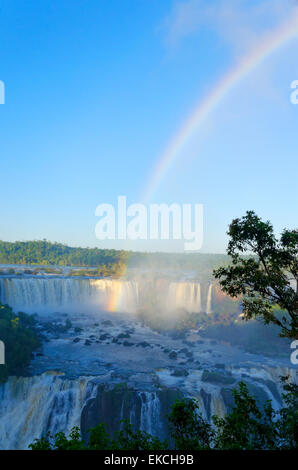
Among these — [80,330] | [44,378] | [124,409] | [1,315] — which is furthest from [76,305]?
[124,409]

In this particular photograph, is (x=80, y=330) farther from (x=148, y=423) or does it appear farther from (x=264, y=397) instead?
(x=264, y=397)

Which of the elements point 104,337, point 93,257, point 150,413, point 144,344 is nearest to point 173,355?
point 144,344

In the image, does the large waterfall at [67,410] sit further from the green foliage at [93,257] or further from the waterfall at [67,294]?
the green foliage at [93,257]

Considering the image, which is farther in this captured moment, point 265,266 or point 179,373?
point 179,373

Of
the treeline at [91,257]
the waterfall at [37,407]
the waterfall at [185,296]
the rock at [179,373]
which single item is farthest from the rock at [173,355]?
the treeline at [91,257]

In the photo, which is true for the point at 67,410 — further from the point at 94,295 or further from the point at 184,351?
the point at 94,295
